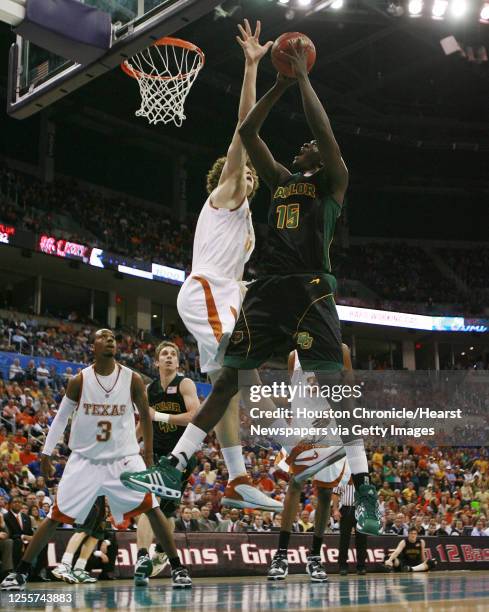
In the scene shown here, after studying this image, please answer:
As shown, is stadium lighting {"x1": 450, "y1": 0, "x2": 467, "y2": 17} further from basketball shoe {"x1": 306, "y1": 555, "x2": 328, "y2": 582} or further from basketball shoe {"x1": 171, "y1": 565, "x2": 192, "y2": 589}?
basketball shoe {"x1": 171, "y1": 565, "x2": 192, "y2": 589}

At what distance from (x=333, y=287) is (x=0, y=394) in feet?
44.9

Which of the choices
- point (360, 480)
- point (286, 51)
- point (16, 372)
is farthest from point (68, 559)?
point (16, 372)

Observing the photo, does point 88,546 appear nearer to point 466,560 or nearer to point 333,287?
point 333,287

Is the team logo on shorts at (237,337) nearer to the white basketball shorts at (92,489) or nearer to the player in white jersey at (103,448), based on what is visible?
the player in white jersey at (103,448)

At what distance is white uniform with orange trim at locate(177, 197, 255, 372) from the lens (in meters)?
5.89

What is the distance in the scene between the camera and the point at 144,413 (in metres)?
6.67

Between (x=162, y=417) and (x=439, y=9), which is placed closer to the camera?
(x=162, y=417)

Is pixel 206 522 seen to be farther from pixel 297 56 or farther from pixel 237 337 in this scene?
pixel 297 56

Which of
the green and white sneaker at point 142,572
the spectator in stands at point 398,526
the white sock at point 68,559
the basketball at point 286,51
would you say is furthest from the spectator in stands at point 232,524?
the basketball at point 286,51

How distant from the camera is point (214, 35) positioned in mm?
26562

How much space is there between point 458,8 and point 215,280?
2143 cm

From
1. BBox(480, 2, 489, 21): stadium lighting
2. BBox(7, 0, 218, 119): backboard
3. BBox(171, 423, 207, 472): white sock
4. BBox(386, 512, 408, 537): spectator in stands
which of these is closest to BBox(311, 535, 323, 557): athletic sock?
BBox(171, 423, 207, 472): white sock

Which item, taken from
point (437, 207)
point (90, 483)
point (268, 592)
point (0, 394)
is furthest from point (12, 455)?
point (437, 207)

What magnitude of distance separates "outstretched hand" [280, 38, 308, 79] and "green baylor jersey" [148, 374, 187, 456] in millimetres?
3484
